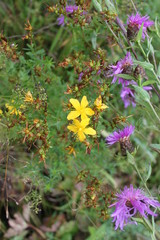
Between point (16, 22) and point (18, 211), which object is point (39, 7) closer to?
point (16, 22)

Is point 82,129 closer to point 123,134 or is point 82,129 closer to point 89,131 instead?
point 89,131

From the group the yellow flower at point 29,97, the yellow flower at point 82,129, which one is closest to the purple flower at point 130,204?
the yellow flower at point 82,129

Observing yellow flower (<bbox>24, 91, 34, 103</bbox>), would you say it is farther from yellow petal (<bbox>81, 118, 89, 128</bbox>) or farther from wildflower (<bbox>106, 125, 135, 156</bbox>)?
wildflower (<bbox>106, 125, 135, 156</bbox>)

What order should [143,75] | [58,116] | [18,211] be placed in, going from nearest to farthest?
[143,75] < [58,116] < [18,211]

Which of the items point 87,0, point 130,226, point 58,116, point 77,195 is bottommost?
point 130,226

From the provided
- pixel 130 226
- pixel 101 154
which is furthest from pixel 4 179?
pixel 130 226

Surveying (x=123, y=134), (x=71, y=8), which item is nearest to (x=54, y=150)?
(x=123, y=134)

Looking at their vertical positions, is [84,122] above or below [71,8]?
below

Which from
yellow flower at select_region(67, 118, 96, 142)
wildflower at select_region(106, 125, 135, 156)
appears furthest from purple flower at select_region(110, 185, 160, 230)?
yellow flower at select_region(67, 118, 96, 142)

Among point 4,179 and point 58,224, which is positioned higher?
point 4,179
